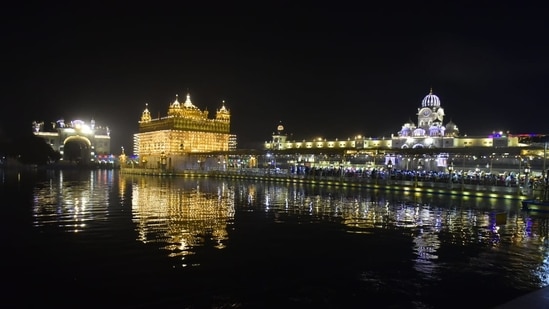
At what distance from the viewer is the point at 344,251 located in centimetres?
1358

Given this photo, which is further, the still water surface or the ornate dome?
the ornate dome

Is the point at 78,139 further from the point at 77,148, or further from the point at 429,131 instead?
the point at 429,131

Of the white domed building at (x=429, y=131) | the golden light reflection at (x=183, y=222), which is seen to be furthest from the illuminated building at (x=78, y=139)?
the golden light reflection at (x=183, y=222)

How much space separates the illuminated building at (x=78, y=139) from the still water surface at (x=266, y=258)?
115 meters

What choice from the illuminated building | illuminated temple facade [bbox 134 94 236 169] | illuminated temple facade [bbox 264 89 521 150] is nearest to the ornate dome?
illuminated temple facade [bbox 264 89 521 150]

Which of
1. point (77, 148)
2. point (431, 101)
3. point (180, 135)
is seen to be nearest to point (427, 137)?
point (431, 101)

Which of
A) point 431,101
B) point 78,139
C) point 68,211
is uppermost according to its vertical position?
point 431,101

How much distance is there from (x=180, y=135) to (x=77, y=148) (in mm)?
68343

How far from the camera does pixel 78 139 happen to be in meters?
131

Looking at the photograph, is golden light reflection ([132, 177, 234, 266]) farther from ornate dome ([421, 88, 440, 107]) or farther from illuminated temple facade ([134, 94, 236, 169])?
ornate dome ([421, 88, 440, 107])

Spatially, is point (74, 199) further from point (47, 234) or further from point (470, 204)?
point (470, 204)

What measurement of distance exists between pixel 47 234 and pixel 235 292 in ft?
29.4

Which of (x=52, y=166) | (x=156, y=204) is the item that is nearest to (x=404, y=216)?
(x=156, y=204)

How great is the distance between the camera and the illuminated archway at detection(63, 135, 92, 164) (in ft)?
426
